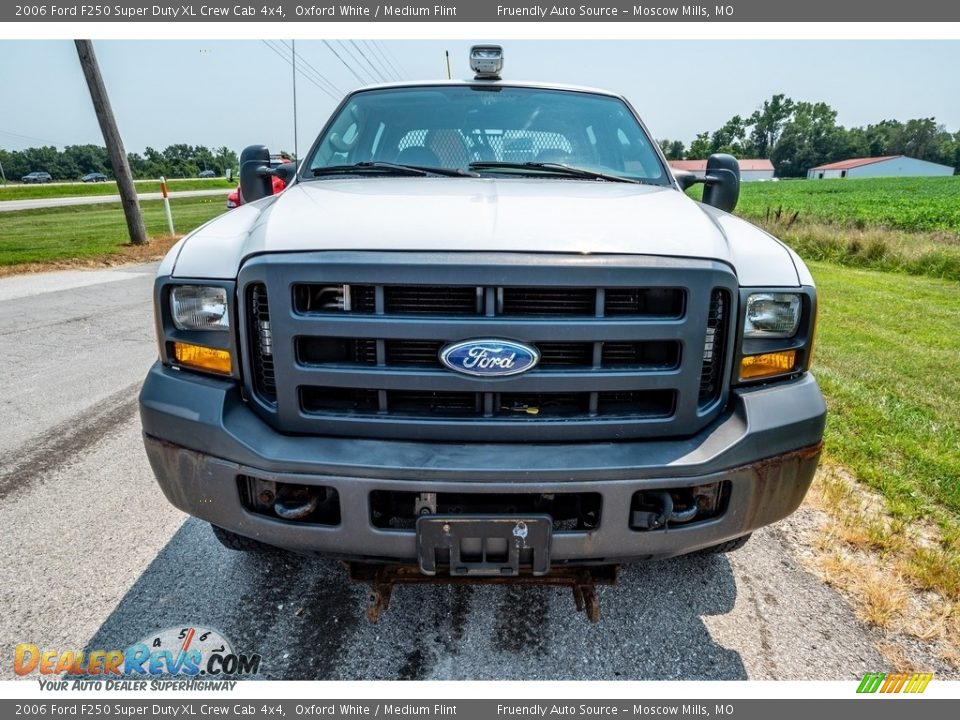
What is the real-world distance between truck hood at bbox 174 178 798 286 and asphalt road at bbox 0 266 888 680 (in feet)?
4.29

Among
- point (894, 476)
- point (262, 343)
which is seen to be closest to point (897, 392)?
point (894, 476)

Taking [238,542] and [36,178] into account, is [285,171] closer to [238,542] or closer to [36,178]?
[238,542]

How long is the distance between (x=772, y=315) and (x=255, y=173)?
104 inches

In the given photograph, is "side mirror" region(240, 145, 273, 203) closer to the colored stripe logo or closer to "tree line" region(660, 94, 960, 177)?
the colored stripe logo

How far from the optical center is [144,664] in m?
2.07

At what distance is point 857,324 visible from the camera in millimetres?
7098

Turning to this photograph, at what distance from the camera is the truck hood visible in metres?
1.88

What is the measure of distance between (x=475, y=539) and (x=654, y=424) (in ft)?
2.21

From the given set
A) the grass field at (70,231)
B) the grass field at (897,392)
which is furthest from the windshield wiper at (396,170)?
the grass field at (70,231)

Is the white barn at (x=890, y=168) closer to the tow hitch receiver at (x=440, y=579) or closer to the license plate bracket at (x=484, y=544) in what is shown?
the tow hitch receiver at (x=440, y=579)

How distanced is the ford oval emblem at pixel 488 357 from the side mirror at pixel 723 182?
1.97 metres

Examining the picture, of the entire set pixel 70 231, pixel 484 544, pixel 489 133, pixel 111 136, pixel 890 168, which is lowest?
pixel 70 231

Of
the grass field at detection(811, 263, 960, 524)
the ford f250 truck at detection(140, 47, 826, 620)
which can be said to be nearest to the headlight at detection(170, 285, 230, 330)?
the ford f250 truck at detection(140, 47, 826, 620)

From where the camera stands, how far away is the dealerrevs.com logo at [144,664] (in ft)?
6.61
